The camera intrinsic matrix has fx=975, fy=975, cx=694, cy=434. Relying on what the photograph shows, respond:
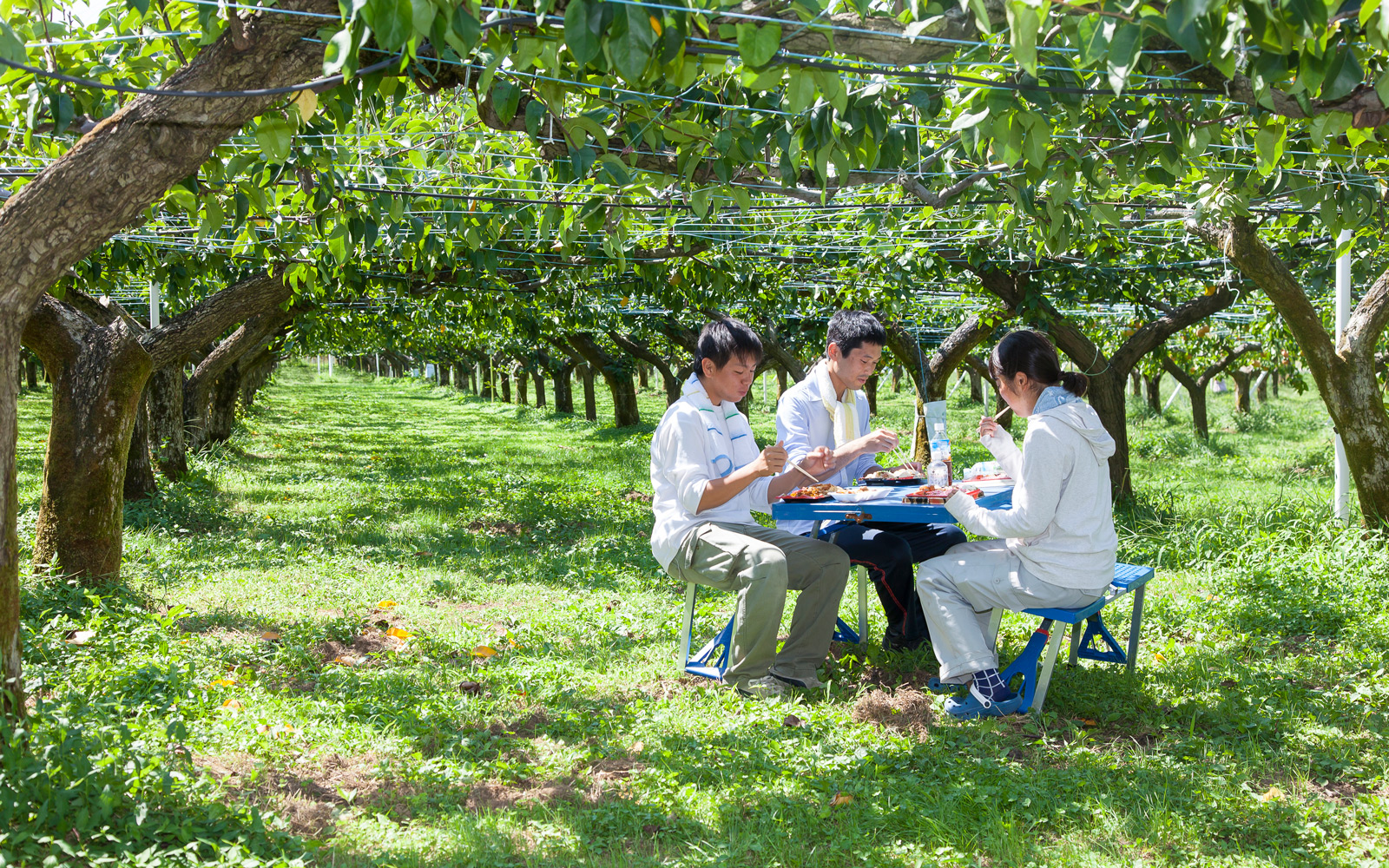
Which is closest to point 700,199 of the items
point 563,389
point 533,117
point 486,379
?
point 533,117

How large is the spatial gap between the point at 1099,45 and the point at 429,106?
154 inches

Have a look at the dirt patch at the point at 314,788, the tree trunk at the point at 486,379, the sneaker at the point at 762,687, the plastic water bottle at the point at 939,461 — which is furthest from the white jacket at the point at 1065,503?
the tree trunk at the point at 486,379

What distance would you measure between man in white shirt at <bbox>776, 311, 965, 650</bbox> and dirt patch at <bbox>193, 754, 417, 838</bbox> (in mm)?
2000

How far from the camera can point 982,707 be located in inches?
147

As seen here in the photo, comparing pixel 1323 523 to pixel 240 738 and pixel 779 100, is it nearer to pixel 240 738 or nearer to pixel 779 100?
pixel 779 100

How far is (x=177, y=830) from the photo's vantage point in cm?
253

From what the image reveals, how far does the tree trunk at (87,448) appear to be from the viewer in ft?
17.0

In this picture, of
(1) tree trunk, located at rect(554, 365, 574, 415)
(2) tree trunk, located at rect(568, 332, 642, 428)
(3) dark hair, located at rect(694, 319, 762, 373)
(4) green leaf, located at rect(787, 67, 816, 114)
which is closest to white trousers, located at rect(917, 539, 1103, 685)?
(3) dark hair, located at rect(694, 319, 762, 373)

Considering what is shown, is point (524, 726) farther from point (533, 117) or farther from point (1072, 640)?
point (1072, 640)

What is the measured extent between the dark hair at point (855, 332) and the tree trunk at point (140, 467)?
21.9 feet

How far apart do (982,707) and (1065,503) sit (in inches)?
33.2

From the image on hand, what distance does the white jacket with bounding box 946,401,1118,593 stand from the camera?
3590 millimetres

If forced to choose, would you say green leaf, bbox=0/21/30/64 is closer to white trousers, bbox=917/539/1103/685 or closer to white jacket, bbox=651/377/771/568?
white jacket, bbox=651/377/771/568

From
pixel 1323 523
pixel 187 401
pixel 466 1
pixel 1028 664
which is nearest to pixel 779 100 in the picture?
pixel 466 1
